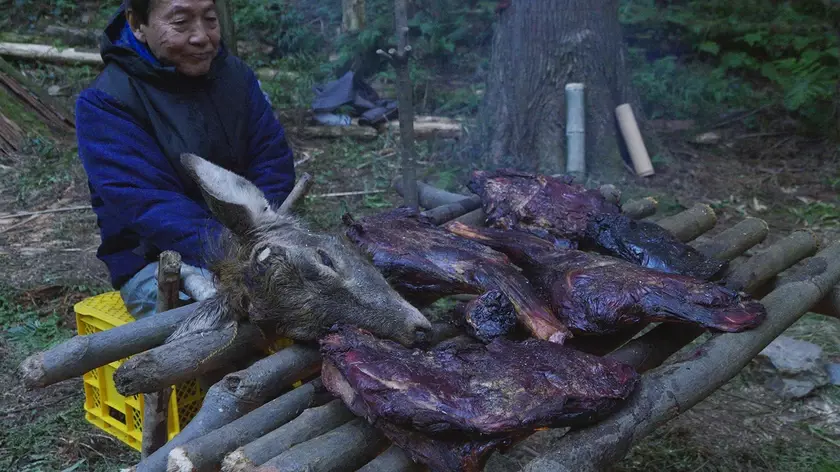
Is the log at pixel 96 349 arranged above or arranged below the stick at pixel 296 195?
below

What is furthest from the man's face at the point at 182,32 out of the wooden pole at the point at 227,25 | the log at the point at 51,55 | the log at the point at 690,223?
the log at the point at 51,55

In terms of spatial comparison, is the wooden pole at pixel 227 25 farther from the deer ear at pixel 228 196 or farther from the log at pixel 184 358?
the log at pixel 184 358

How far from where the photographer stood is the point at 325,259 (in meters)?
2.69

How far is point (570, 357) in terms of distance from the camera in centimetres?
240

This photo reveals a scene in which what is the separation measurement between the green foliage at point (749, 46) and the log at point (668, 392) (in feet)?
18.2

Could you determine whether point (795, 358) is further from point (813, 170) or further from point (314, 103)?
point (314, 103)

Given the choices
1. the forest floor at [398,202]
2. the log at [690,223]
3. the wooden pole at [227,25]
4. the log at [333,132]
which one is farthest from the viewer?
the log at [333,132]

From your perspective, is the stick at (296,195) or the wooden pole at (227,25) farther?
the wooden pole at (227,25)

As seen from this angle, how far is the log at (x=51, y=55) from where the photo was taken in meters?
9.35

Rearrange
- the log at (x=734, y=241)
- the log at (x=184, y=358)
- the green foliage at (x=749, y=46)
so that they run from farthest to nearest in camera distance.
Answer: the green foliage at (x=749, y=46) < the log at (x=734, y=241) < the log at (x=184, y=358)

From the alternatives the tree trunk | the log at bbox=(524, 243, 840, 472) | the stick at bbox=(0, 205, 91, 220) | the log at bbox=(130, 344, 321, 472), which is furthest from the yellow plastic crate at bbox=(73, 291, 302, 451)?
the tree trunk

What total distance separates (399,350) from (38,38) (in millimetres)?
9323

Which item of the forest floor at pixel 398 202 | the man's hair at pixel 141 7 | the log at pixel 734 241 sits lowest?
the forest floor at pixel 398 202

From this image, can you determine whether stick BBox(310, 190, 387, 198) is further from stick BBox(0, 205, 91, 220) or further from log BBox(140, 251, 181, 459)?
log BBox(140, 251, 181, 459)
